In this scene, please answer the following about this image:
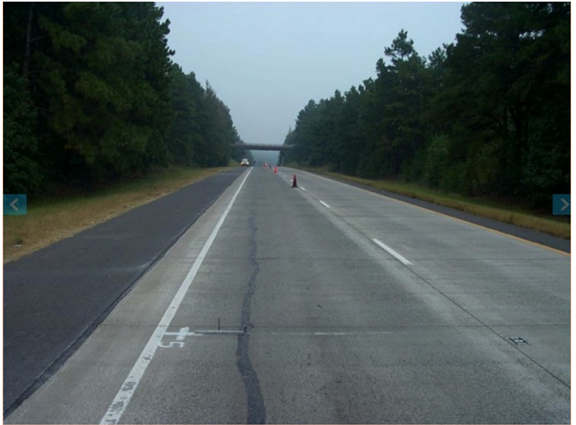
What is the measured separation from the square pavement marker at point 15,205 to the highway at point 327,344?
12082 mm

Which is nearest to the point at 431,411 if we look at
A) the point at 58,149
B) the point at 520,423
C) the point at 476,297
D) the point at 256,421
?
the point at 520,423

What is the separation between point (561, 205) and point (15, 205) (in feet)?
71.4

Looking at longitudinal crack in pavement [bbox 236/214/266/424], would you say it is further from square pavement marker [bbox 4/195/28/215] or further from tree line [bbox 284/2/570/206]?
tree line [bbox 284/2/570/206]

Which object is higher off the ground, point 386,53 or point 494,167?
point 386,53

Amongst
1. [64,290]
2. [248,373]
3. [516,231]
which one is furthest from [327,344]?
[516,231]

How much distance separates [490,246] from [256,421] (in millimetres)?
11379

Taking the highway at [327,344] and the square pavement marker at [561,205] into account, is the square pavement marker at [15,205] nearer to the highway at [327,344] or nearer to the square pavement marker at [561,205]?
the highway at [327,344]

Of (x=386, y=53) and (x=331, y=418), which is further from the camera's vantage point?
(x=386, y=53)

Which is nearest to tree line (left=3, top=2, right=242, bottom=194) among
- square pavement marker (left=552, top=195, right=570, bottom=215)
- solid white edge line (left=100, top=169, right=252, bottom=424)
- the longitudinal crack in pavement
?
square pavement marker (left=552, top=195, right=570, bottom=215)

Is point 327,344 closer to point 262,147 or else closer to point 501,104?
point 501,104

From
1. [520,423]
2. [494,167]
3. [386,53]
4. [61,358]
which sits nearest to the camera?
[520,423]

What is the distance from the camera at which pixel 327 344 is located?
7141mm

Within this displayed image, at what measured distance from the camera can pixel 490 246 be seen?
15.3 metres

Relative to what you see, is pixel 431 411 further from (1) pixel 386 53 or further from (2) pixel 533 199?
(1) pixel 386 53
